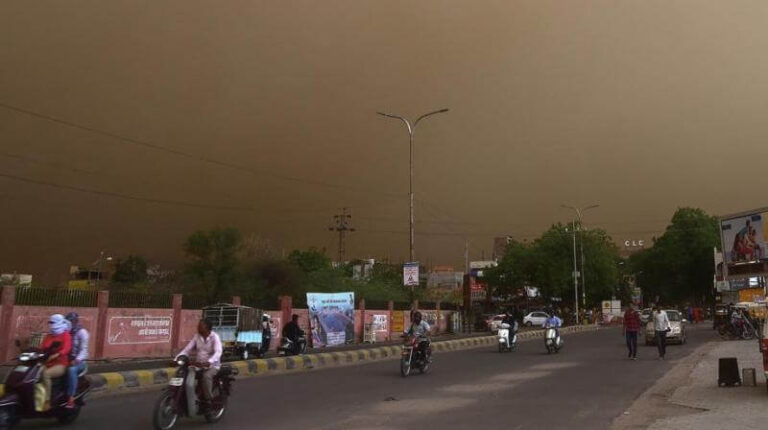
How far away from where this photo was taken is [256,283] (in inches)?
1713

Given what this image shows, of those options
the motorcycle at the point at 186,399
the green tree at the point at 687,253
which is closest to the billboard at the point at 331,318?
the motorcycle at the point at 186,399

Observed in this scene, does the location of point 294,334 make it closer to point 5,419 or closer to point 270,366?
point 270,366

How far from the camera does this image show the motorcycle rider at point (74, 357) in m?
8.66

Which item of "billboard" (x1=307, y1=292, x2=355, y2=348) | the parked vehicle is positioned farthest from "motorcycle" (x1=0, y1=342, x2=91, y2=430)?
"billboard" (x1=307, y1=292, x2=355, y2=348)

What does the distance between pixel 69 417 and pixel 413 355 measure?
30.3 feet

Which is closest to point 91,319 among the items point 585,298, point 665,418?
point 665,418

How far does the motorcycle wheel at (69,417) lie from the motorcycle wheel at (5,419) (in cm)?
121

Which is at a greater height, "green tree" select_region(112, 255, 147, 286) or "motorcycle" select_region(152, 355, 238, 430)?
"green tree" select_region(112, 255, 147, 286)

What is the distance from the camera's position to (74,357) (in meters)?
9.08

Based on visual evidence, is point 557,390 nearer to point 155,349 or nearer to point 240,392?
point 240,392

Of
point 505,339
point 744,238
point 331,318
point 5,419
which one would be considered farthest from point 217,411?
point 331,318

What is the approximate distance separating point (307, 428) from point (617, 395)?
6.58 meters

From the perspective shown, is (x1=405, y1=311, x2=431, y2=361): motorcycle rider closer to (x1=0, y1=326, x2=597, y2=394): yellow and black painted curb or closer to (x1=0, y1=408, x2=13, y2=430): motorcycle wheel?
(x1=0, y1=326, x2=597, y2=394): yellow and black painted curb

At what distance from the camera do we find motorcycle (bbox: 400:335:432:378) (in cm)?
1634
